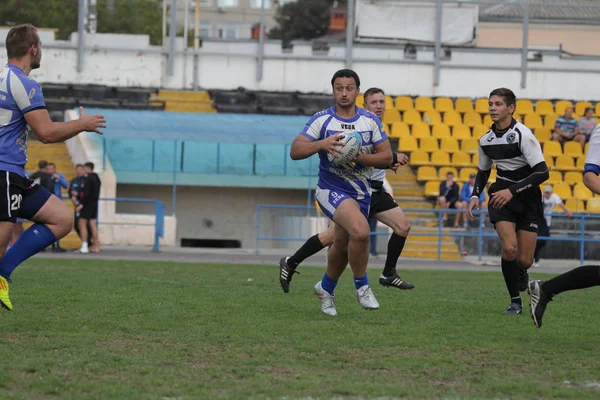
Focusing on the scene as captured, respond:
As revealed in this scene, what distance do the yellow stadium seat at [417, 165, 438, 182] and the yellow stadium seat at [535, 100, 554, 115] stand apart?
490 centimetres

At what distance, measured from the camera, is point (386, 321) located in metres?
8.88

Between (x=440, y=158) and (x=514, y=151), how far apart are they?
16933 millimetres

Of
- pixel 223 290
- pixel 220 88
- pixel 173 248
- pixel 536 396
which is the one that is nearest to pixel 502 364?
pixel 536 396

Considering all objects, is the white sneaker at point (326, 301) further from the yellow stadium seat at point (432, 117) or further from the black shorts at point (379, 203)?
the yellow stadium seat at point (432, 117)

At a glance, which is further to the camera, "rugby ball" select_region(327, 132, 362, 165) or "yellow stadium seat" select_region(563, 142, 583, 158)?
"yellow stadium seat" select_region(563, 142, 583, 158)

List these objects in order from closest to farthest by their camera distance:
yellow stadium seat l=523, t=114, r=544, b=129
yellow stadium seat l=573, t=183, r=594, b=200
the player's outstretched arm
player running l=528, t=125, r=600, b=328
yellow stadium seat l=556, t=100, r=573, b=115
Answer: player running l=528, t=125, r=600, b=328
the player's outstretched arm
yellow stadium seat l=573, t=183, r=594, b=200
yellow stadium seat l=523, t=114, r=544, b=129
yellow stadium seat l=556, t=100, r=573, b=115

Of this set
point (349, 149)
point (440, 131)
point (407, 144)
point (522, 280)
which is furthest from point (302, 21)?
point (349, 149)

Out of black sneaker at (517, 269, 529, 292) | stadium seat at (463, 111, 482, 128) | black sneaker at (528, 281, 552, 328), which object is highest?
stadium seat at (463, 111, 482, 128)

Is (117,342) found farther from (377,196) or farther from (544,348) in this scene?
(377,196)

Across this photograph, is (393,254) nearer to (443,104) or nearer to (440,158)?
(440,158)

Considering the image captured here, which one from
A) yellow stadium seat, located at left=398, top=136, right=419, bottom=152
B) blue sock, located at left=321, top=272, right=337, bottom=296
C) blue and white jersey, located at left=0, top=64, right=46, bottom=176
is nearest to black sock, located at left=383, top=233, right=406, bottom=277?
blue sock, located at left=321, top=272, right=337, bottom=296

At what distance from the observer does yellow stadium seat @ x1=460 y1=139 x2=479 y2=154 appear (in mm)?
26875

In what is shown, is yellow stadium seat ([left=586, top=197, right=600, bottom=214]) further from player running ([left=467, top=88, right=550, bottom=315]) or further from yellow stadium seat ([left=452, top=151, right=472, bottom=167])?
player running ([left=467, top=88, right=550, bottom=315])

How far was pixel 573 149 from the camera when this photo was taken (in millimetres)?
27203
